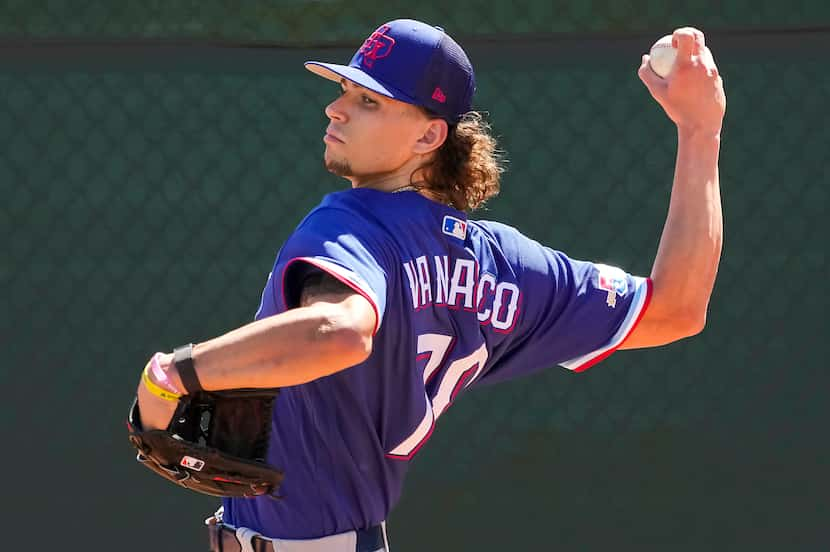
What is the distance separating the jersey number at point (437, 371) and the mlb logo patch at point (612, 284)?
0.26 m

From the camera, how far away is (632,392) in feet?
13.1

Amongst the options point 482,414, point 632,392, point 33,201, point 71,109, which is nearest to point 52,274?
point 33,201

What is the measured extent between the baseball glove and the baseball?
92 cm

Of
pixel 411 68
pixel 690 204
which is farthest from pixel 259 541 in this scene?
pixel 690 204

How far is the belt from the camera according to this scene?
2.11 meters

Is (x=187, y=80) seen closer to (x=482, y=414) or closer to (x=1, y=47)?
(x=1, y=47)

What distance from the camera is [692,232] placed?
2221mm

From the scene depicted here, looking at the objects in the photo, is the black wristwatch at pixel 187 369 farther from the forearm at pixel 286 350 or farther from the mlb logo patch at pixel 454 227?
the mlb logo patch at pixel 454 227

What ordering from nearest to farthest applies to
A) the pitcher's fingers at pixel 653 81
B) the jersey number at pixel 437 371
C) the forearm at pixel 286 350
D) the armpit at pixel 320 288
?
the forearm at pixel 286 350 < the armpit at pixel 320 288 < the jersey number at pixel 437 371 < the pitcher's fingers at pixel 653 81

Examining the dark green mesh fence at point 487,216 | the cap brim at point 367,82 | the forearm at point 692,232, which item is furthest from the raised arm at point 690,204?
the dark green mesh fence at point 487,216

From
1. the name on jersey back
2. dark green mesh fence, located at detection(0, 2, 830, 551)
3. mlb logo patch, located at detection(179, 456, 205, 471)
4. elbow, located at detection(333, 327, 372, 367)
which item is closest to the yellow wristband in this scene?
mlb logo patch, located at detection(179, 456, 205, 471)

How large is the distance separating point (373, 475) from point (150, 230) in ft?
Result: 6.97

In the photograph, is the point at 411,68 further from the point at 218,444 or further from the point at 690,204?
the point at 218,444

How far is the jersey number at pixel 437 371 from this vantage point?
2100 millimetres
